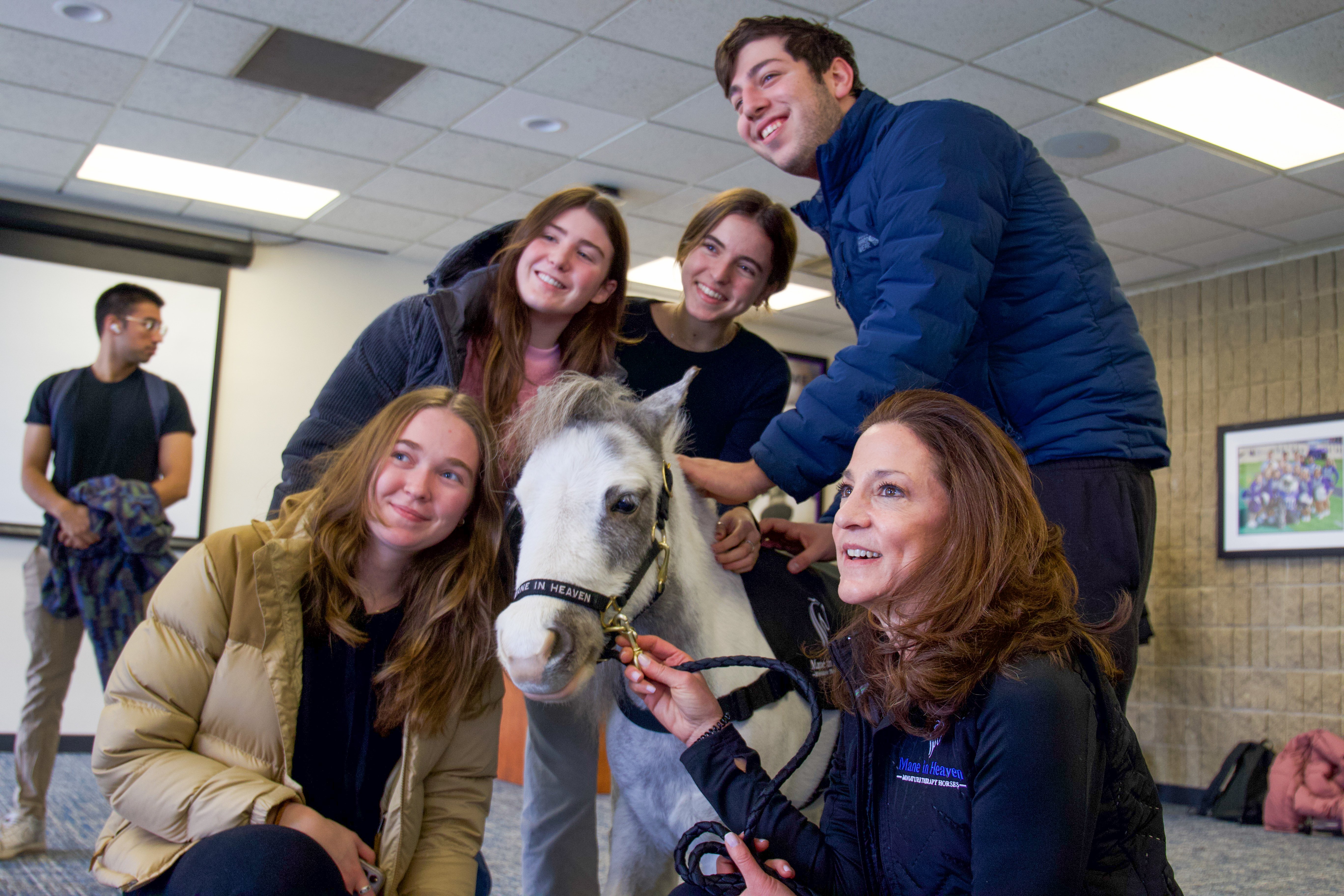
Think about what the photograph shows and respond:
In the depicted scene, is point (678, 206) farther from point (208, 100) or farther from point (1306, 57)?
point (1306, 57)

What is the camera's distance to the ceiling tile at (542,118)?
486 cm

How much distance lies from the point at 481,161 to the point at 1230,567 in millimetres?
5226

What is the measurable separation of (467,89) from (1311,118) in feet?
12.6

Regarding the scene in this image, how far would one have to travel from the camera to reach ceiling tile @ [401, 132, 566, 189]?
5.42 meters

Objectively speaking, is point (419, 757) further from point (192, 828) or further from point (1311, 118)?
point (1311, 118)

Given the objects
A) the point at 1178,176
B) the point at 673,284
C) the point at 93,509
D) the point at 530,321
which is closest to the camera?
the point at 530,321

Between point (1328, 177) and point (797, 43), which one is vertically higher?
point (1328, 177)

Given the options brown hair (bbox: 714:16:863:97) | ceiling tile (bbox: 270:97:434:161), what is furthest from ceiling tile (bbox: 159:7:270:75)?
brown hair (bbox: 714:16:863:97)

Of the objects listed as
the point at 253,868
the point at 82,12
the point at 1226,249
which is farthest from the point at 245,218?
the point at 1226,249

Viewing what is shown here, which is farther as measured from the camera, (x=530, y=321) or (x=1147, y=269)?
(x=1147, y=269)

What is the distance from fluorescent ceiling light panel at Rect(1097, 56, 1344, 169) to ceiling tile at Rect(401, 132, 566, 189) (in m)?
2.87

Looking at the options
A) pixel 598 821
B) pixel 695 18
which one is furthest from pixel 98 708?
pixel 695 18

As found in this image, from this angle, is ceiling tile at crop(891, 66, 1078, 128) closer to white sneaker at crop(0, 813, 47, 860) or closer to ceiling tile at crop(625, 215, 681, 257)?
ceiling tile at crop(625, 215, 681, 257)

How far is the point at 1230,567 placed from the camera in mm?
6516
